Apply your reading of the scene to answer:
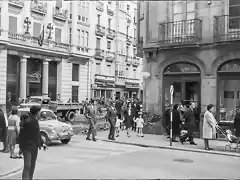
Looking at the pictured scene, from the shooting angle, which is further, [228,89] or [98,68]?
[98,68]

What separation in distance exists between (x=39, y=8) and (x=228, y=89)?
2640cm

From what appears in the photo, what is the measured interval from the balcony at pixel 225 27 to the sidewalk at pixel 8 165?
1150 cm

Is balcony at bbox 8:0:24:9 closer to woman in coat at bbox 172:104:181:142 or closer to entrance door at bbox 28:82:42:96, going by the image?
entrance door at bbox 28:82:42:96

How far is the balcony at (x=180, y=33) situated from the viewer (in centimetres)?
1847

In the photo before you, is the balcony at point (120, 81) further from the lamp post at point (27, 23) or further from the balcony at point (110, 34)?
the lamp post at point (27, 23)

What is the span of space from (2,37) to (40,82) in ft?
26.9

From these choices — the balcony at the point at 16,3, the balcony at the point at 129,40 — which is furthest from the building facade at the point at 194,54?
the balcony at the point at 129,40

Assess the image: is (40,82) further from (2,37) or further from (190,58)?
(190,58)

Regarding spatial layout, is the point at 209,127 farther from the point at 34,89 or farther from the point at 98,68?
the point at 98,68

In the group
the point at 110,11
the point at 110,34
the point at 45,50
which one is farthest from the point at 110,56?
the point at 45,50

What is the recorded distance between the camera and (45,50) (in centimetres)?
3831

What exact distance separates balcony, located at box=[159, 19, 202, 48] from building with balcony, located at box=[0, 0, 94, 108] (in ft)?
57.8

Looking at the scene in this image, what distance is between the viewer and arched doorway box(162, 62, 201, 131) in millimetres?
18844

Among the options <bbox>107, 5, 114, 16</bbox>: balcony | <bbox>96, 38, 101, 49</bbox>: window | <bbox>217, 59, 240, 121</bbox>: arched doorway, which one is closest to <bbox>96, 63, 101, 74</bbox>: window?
<bbox>96, 38, 101, 49</bbox>: window
